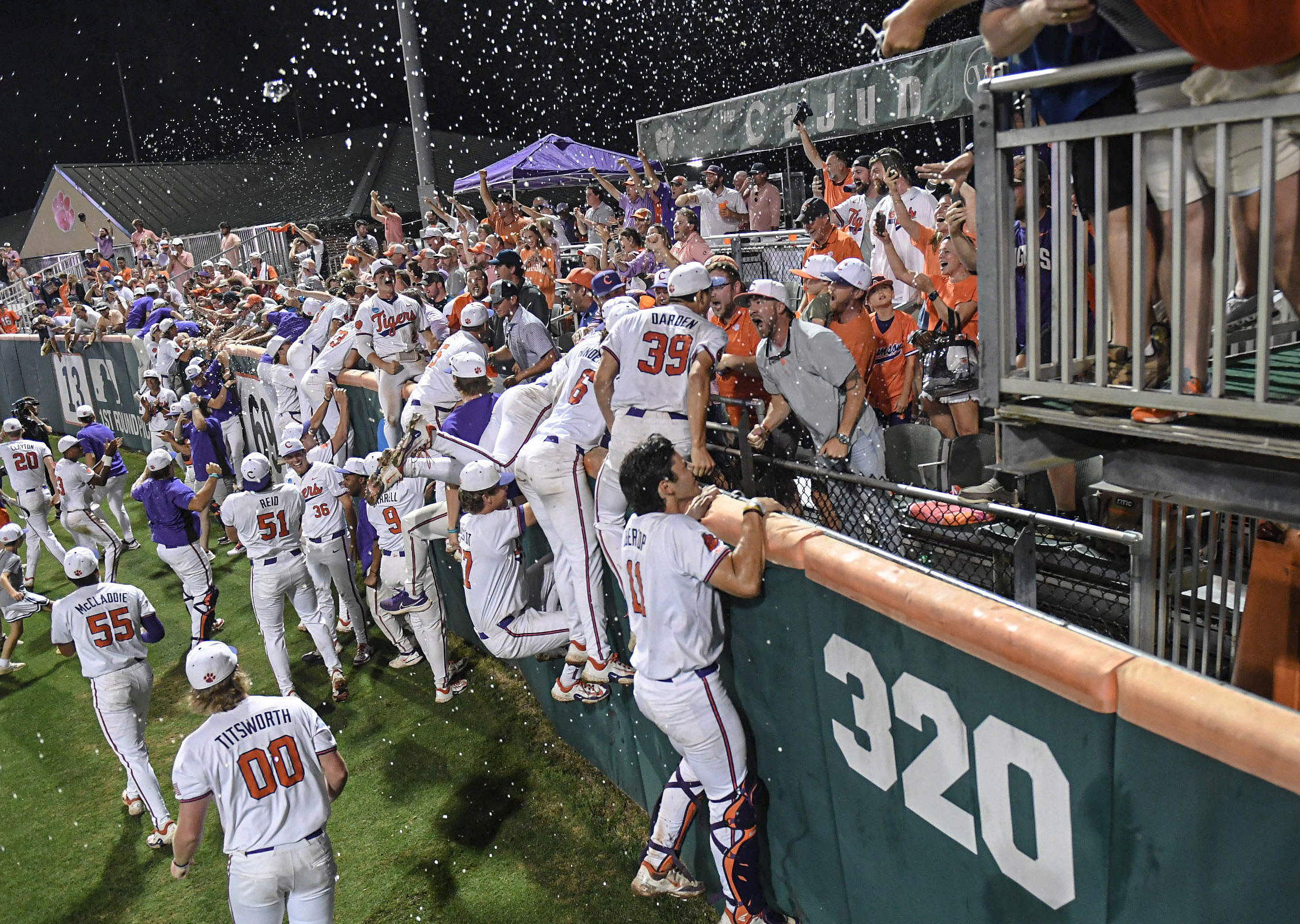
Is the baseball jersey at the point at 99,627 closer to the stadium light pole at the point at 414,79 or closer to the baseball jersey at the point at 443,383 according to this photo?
the baseball jersey at the point at 443,383

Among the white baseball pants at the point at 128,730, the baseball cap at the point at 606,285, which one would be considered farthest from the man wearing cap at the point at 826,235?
the white baseball pants at the point at 128,730

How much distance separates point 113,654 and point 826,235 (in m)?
6.32

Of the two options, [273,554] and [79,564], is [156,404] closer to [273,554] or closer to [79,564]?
[273,554]

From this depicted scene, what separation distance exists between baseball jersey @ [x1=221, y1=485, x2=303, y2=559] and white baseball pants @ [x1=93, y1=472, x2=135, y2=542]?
5.60m

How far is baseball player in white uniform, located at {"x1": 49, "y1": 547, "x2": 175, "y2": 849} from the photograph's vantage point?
704cm

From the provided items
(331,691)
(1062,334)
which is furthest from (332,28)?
(1062,334)

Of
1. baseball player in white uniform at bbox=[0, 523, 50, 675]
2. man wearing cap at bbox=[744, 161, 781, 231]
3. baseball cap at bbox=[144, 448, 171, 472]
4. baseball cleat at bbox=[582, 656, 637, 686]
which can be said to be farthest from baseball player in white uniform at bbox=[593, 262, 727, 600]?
baseball player in white uniform at bbox=[0, 523, 50, 675]

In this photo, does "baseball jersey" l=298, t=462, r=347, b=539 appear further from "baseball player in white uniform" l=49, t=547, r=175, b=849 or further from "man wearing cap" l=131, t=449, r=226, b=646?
"baseball player in white uniform" l=49, t=547, r=175, b=849

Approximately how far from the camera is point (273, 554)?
8.81 metres

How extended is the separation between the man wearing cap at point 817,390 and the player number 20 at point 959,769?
5.67 feet

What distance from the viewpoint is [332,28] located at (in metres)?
34.7

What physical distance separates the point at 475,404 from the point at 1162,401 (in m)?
5.40

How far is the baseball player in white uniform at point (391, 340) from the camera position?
9766 millimetres

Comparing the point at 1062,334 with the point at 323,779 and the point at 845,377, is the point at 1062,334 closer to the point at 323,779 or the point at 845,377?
the point at 845,377
